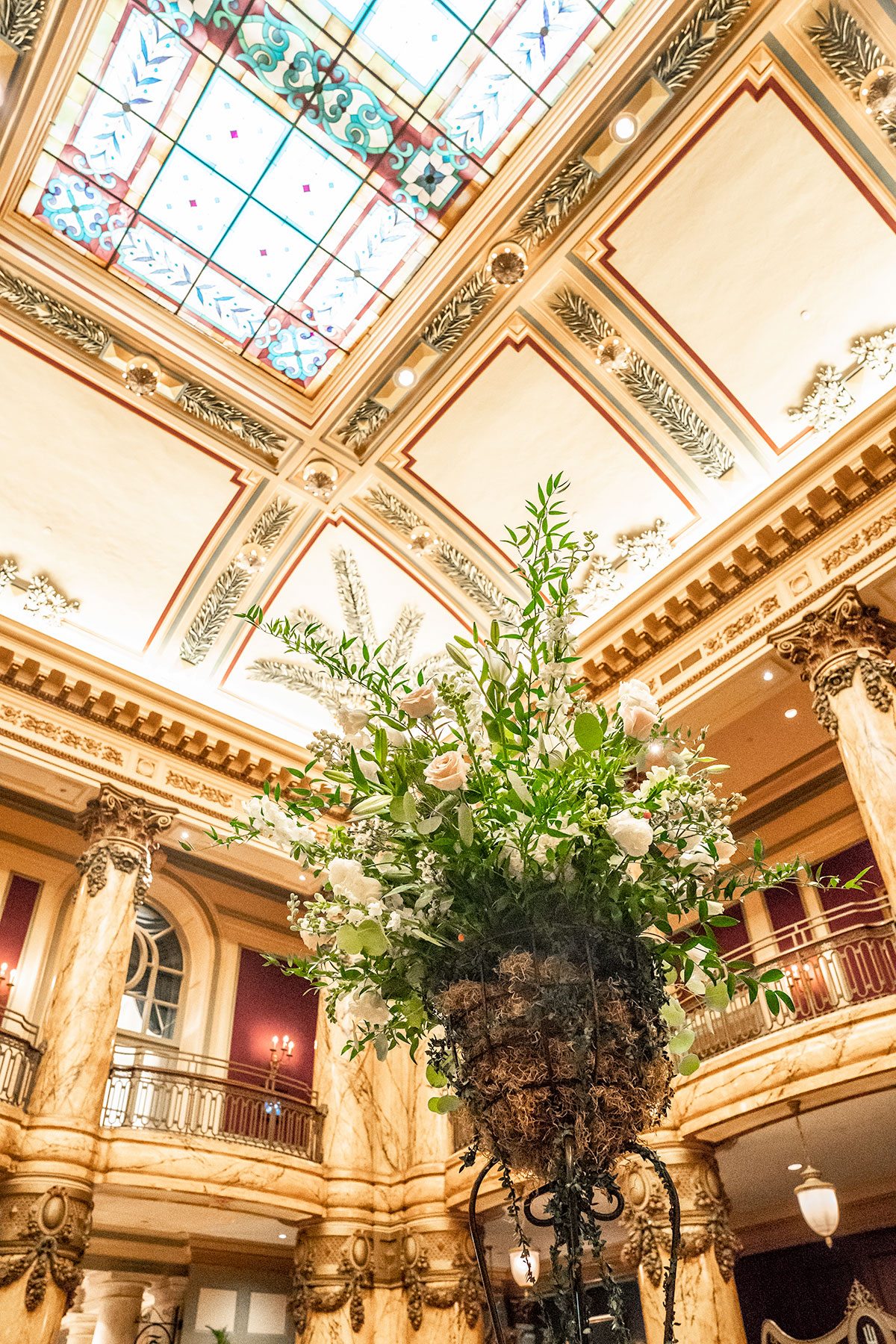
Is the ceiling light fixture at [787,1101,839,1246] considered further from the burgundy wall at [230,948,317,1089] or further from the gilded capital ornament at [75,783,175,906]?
the burgundy wall at [230,948,317,1089]

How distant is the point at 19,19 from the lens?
679 centimetres

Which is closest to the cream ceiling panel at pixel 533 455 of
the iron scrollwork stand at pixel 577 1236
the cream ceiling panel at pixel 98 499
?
the cream ceiling panel at pixel 98 499

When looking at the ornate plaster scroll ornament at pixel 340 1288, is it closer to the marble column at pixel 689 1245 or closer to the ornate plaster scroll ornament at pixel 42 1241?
the ornate plaster scroll ornament at pixel 42 1241

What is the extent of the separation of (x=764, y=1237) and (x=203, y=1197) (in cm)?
568

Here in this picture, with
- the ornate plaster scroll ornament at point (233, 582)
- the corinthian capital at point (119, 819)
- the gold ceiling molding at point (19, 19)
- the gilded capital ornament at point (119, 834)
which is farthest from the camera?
the ornate plaster scroll ornament at point (233, 582)

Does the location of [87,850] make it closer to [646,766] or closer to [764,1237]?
[764,1237]

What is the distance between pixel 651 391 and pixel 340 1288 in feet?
28.2

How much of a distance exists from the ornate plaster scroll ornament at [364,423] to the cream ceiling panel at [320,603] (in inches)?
41.9

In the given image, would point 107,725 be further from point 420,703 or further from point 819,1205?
point 420,703

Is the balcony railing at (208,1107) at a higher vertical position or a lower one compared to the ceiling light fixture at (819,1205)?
higher

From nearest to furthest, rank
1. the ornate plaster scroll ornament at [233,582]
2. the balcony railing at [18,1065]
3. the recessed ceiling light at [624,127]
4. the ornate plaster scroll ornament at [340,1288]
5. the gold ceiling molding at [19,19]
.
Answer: the gold ceiling molding at [19,19] < the recessed ceiling light at [624,127] < the balcony railing at [18,1065] < the ornate plaster scroll ornament at [340,1288] < the ornate plaster scroll ornament at [233,582]

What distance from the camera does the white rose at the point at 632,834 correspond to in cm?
167

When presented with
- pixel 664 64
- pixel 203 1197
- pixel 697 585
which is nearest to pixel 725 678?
pixel 697 585

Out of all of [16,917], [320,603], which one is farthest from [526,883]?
[16,917]
